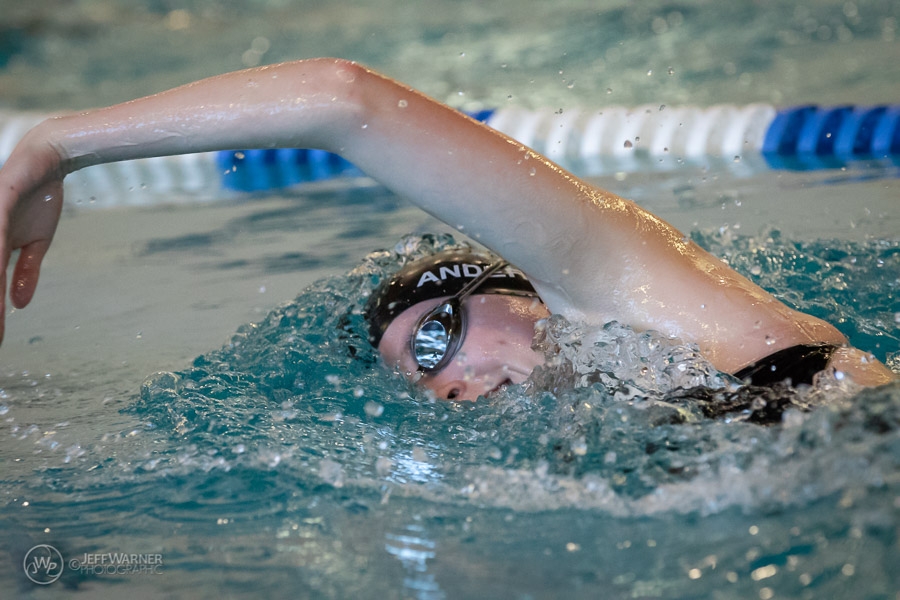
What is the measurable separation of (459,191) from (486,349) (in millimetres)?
454

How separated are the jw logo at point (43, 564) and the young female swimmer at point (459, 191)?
17.3 inches

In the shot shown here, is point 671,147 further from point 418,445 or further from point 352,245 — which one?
point 418,445

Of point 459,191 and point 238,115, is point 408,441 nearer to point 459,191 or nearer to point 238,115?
point 459,191

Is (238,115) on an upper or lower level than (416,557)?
upper

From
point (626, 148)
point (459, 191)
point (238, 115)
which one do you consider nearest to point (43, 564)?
point (238, 115)

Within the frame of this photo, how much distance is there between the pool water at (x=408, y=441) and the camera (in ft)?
3.77

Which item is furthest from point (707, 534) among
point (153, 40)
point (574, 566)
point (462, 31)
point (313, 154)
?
point (153, 40)

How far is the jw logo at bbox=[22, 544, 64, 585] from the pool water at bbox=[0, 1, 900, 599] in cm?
2

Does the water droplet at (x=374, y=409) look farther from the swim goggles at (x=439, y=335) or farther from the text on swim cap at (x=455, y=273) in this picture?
the text on swim cap at (x=455, y=273)

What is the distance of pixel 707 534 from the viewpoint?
1166 mm

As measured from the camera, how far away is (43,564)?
1332 millimetres

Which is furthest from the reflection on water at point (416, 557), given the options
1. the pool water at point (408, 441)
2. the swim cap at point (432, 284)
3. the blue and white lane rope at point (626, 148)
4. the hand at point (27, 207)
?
the blue and white lane rope at point (626, 148)

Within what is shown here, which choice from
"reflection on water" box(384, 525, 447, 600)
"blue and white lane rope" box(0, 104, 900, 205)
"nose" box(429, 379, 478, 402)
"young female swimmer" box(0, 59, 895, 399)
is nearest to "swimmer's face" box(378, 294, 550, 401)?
"nose" box(429, 379, 478, 402)

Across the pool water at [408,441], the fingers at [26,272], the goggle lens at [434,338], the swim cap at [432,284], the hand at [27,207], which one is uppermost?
the hand at [27,207]
